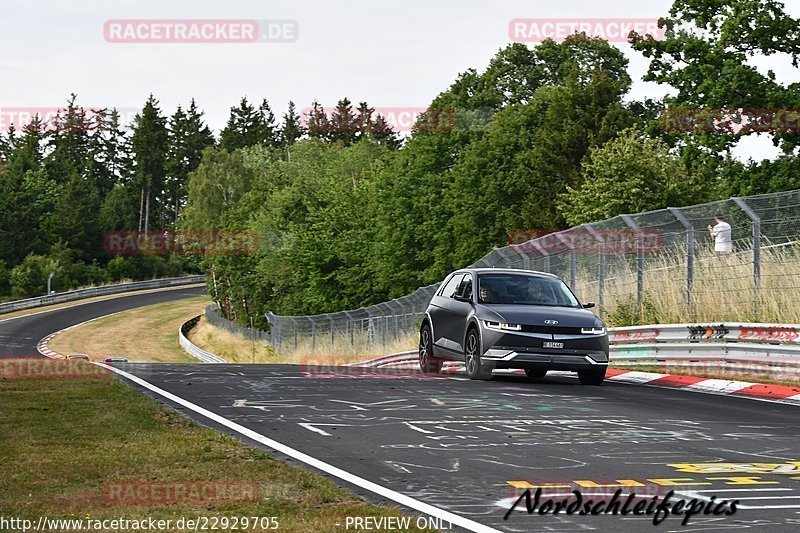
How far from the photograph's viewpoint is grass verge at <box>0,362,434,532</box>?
7.17 metres

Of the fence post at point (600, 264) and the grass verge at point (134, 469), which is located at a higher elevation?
the fence post at point (600, 264)

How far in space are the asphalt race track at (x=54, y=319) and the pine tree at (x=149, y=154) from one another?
3531cm

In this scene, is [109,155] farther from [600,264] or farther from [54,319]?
[600,264]

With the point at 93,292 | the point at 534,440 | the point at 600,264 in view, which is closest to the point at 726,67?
the point at 600,264

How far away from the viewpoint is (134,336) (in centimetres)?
8419

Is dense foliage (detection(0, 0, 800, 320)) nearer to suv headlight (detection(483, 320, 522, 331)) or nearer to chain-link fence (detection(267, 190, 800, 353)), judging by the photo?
chain-link fence (detection(267, 190, 800, 353))

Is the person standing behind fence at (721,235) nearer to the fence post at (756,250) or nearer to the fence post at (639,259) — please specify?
the fence post at (756,250)

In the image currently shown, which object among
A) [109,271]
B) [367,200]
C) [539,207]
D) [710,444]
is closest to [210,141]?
[109,271]

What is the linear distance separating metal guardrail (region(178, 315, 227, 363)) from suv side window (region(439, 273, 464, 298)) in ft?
139

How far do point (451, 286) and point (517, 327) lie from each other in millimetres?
3273

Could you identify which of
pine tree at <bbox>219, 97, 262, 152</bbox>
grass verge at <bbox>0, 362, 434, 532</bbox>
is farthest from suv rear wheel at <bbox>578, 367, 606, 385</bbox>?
pine tree at <bbox>219, 97, 262, 152</bbox>

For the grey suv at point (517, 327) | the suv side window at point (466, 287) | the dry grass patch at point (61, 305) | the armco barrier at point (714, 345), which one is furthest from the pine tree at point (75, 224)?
the grey suv at point (517, 327)

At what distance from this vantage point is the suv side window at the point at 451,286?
20.1m
